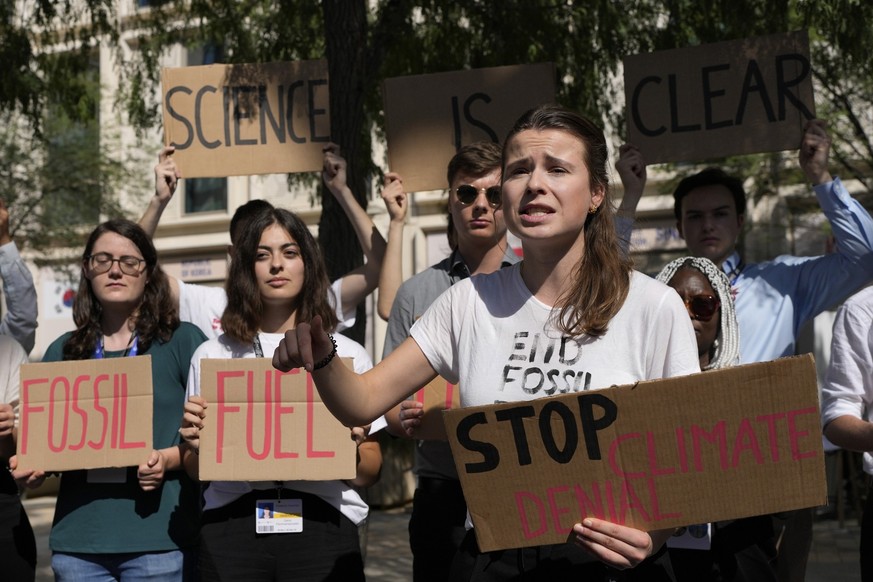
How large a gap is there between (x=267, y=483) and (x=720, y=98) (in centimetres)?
264

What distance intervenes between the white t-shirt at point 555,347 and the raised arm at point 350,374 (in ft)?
0.40

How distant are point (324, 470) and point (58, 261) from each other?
53.3ft

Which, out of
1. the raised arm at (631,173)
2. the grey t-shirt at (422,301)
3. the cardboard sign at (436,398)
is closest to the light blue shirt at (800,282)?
the raised arm at (631,173)

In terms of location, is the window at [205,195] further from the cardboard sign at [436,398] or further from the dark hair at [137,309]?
the cardboard sign at [436,398]

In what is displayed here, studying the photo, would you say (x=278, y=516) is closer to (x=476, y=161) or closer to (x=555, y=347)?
(x=555, y=347)

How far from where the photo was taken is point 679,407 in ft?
7.45

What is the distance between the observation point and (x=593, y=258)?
256 centimetres

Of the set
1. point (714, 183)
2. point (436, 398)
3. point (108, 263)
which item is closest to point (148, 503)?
point (108, 263)

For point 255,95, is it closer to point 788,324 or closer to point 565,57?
point 788,324

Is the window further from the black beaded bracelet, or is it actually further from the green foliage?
the black beaded bracelet

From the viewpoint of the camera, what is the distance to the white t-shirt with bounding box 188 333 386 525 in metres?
3.42

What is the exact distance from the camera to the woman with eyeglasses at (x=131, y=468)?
3.62m

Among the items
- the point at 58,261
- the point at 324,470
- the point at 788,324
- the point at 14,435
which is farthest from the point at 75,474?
the point at 58,261

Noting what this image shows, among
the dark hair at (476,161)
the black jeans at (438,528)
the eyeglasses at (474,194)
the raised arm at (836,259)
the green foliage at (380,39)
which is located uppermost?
the green foliage at (380,39)
